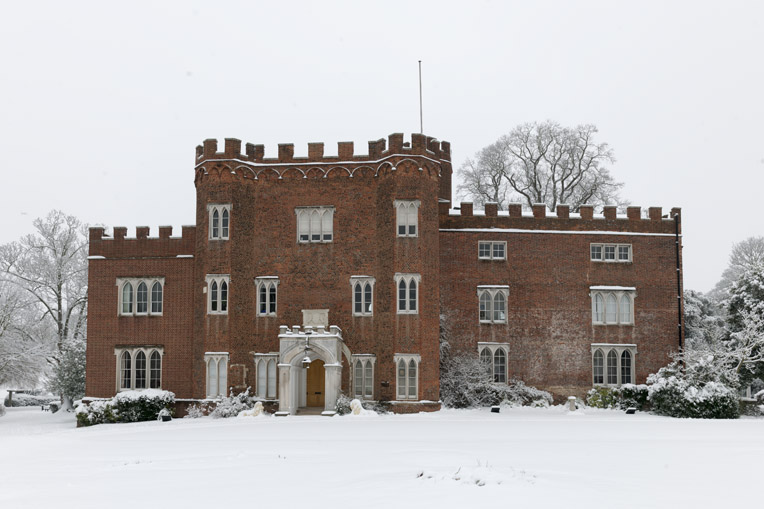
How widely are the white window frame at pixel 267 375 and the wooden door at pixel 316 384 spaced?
1809 mm

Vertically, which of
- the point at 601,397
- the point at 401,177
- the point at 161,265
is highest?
the point at 401,177

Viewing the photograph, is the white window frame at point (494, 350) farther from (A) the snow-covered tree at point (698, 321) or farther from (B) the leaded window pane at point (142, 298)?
(B) the leaded window pane at point (142, 298)

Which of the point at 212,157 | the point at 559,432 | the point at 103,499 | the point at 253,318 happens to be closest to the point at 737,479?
the point at 559,432

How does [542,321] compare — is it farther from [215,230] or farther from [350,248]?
[215,230]

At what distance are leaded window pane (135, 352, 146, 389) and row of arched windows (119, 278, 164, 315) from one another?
1.88 metres

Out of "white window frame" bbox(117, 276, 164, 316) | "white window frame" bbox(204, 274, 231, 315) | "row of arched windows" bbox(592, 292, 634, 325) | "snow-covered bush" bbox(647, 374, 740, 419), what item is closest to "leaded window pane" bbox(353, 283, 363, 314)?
"white window frame" bbox(204, 274, 231, 315)

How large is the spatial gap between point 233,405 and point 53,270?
795 inches

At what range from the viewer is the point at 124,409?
1225 inches

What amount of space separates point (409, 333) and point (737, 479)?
17360 millimetres

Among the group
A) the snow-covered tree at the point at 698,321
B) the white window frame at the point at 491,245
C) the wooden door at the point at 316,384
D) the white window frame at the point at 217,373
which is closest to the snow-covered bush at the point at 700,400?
the snow-covered tree at the point at 698,321

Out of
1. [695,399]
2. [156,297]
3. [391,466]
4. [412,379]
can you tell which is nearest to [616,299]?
[695,399]

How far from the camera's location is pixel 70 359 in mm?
37844

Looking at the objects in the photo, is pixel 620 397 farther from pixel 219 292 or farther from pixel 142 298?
pixel 142 298

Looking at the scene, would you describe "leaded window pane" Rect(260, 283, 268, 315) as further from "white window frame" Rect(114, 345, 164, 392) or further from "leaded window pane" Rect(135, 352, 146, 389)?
"leaded window pane" Rect(135, 352, 146, 389)
